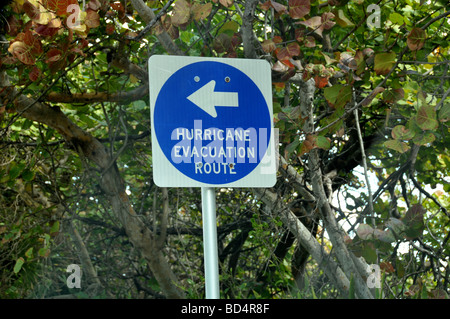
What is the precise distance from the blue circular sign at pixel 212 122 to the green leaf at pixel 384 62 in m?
0.96

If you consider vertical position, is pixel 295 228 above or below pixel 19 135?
below

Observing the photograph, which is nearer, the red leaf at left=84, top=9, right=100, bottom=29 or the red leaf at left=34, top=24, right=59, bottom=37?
the red leaf at left=34, top=24, right=59, bottom=37

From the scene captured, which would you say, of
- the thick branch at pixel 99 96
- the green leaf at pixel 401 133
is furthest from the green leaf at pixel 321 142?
the thick branch at pixel 99 96

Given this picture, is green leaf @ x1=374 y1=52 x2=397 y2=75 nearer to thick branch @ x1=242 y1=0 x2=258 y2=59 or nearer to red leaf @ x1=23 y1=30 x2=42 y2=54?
thick branch @ x1=242 y1=0 x2=258 y2=59

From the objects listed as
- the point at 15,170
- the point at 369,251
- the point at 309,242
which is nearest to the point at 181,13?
the point at 369,251

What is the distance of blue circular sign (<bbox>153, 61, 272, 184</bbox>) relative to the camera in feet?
6.83

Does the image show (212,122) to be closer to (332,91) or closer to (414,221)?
(332,91)

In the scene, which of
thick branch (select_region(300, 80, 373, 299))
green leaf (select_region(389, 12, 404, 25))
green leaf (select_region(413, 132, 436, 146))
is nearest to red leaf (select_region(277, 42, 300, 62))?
green leaf (select_region(389, 12, 404, 25))

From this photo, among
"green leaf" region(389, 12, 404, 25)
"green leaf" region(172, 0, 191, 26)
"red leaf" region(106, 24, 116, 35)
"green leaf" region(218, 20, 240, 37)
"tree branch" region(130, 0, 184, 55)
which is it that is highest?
"red leaf" region(106, 24, 116, 35)

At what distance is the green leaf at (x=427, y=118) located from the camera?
2.79 m

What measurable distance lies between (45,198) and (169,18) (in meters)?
2.89

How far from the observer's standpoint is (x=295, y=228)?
394 centimetres
